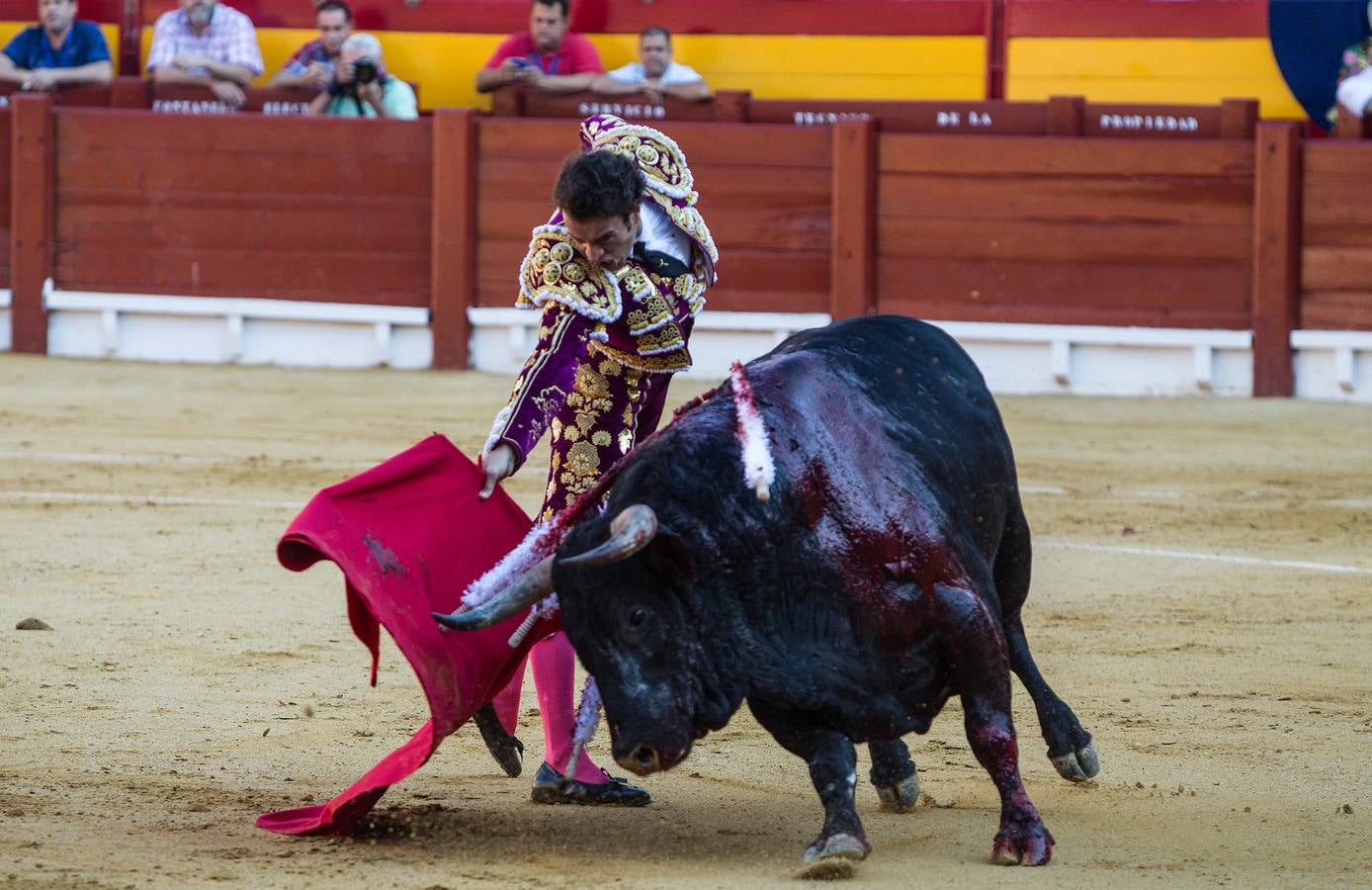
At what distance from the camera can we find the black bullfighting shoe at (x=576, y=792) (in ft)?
10.4

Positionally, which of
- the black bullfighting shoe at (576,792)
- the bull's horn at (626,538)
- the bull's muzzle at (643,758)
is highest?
the bull's horn at (626,538)

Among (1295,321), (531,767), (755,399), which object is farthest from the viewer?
(1295,321)

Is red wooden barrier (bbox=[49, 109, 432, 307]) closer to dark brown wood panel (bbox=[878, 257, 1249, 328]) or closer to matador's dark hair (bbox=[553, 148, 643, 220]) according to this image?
dark brown wood panel (bbox=[878, 257, 1249, 328])

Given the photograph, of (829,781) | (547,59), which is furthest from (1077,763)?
(547,59)

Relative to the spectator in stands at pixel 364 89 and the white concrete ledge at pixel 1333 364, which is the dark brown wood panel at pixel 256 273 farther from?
the white concrete ledge at pixel 1333 364

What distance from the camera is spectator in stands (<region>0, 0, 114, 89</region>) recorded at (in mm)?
9727

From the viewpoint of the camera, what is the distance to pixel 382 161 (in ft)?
31.4

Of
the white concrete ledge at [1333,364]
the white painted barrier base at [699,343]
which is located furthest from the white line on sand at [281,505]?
the white concrete ledge at [1333,364]

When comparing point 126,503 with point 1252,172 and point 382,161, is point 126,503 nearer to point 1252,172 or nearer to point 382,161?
point 382,161

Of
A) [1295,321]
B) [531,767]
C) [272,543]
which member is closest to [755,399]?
[531,767]

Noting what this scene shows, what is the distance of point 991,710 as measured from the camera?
279 centimetres

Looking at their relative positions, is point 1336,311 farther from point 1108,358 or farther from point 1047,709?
point 1047,709

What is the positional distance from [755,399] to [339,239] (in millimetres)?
7116

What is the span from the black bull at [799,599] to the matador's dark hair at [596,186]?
32 centimetres
